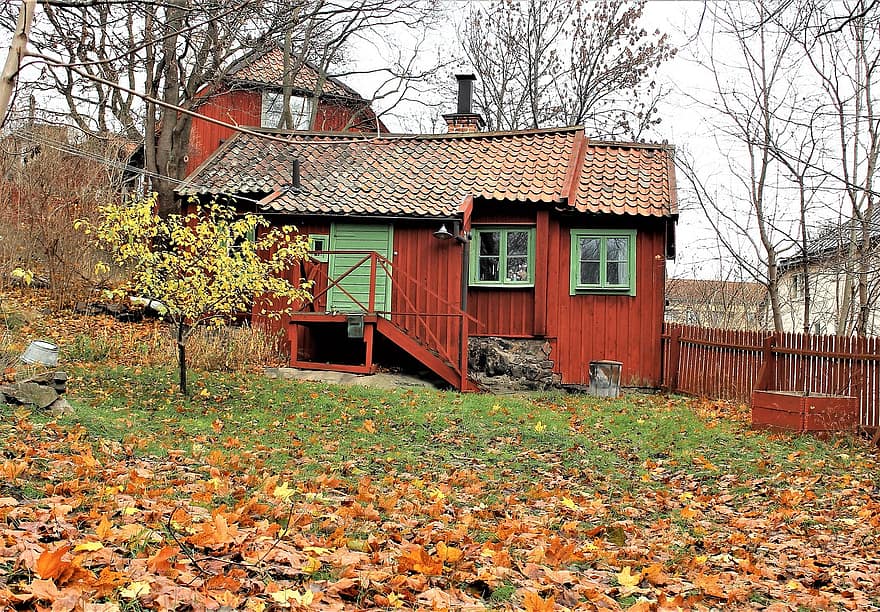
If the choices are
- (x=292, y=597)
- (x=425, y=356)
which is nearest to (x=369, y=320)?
(x=425, y=356)

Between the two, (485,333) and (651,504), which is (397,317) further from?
(651,504)

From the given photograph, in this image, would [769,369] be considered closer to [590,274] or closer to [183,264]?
[590,274]

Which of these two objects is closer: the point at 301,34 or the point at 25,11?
the point at 25,11

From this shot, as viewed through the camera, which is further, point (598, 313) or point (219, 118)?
point (219, 118)

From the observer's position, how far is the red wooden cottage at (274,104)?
25.0m

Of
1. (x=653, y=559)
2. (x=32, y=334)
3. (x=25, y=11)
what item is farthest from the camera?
(x=32, y=334)

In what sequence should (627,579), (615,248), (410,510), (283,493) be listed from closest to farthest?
(627,579), (283,493), (410,510), (615,248)

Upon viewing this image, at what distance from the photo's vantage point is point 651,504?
272 inches

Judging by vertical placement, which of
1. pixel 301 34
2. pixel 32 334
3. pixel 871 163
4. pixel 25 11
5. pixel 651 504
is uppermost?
pixel 301 34

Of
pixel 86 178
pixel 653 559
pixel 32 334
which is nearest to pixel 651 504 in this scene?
pixel 653 559

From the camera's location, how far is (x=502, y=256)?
17.2 meters

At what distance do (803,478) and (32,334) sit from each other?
498 inches

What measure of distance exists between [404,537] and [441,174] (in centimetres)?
1359

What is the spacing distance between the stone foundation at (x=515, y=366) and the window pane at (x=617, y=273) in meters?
1.92
